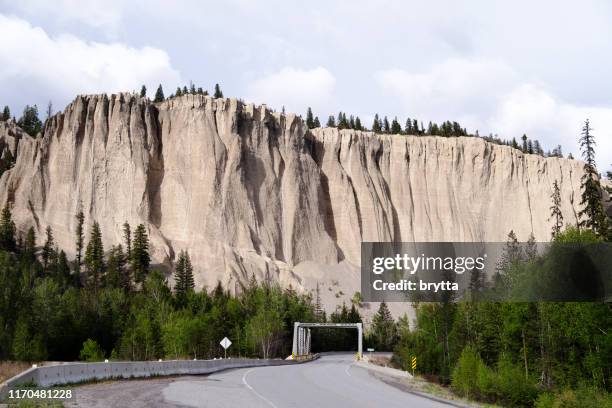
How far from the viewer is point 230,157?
332 feet

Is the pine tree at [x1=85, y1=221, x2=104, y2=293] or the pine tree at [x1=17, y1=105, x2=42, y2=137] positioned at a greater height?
the pine tree at [x1=17, y1=105, x2=42, y2=137]

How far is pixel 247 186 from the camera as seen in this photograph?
101 metres

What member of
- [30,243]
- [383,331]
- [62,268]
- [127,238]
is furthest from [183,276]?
[383,331]

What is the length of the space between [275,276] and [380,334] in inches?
727

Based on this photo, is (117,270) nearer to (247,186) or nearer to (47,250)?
(47,250)

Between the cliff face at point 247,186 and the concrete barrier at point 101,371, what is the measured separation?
5482 centimetres

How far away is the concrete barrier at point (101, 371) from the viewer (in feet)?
60.2

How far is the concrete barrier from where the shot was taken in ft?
60.2

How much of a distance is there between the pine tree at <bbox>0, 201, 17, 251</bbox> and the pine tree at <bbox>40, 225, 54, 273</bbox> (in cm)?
361

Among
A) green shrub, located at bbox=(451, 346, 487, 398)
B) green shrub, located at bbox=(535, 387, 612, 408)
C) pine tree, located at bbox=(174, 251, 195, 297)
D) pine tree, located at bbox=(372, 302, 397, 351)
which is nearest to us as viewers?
green shrub, located at bbox=(535, 387, 612, 408)

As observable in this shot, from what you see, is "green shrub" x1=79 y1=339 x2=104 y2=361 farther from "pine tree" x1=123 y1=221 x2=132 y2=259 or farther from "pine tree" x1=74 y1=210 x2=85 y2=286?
"pine tree" x1=123 y1=221 x2=132 y2=259

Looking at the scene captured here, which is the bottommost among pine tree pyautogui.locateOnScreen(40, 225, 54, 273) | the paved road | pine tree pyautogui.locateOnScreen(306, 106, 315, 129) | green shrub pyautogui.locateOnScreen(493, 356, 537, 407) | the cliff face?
green shrub pyautogui.locateOnScreen(493, 356, 537, 407)

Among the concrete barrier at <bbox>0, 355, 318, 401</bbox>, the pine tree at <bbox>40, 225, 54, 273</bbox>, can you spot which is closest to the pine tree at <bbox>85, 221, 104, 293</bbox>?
the pine tree at <bbox>40, 225, 54, 273</bbox>

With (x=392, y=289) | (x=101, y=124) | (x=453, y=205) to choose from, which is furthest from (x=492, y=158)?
(x=101, y=124)
